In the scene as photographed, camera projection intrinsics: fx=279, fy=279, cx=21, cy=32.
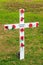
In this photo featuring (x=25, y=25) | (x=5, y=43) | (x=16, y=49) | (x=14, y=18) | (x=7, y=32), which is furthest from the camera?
(x=14, y=18)

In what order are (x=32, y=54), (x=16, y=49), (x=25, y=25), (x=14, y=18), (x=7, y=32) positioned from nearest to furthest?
(x=25, y=25) < (x=32, y=54) < (x=16, y=49) < (x=7, y=32) < (x=14, y=18)

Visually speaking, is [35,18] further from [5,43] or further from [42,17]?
[5,43]

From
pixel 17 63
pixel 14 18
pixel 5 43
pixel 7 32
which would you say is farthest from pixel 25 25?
pixel 14 18

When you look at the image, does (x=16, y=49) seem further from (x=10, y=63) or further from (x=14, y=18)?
(x=14, y=18)

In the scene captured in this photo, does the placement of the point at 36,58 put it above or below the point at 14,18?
above

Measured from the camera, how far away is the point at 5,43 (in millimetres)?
9070

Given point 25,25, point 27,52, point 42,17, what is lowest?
point 42,17

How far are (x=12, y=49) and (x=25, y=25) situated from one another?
4.86ft

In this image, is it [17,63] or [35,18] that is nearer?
[17,63]

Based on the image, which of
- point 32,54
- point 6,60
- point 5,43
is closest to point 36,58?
point 32,54

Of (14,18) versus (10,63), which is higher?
(10,63)

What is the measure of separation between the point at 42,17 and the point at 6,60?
22.8 ft

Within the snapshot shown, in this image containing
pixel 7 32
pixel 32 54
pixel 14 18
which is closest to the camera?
pixel 32 54

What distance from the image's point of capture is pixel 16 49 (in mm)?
8367
